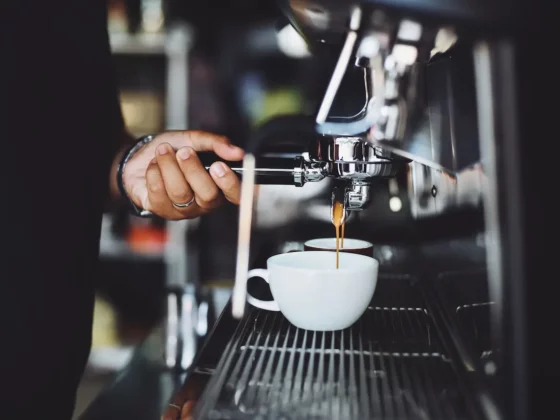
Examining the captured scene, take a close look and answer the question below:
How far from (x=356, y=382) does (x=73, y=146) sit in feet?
1.97

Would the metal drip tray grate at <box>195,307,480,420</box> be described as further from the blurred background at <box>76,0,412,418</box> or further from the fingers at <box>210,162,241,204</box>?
the blurred background at <box>76,0,412,418</box>

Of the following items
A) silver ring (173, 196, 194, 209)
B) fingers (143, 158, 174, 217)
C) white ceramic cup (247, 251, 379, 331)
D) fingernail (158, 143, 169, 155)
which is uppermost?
fingernail (158, 143, 169, 155)

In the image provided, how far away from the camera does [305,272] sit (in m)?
0.58

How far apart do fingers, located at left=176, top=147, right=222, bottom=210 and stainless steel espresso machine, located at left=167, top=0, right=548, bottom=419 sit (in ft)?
0.43

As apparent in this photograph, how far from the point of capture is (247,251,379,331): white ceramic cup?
0.58 metres

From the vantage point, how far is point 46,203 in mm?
798

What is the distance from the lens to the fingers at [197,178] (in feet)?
2.51

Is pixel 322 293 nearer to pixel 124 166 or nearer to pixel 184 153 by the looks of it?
pixel 184 153

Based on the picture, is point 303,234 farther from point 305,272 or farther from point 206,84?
point 206,84

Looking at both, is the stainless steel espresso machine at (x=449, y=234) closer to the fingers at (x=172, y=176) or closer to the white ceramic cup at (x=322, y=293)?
the white ceramic cup at (x=322, y=293)

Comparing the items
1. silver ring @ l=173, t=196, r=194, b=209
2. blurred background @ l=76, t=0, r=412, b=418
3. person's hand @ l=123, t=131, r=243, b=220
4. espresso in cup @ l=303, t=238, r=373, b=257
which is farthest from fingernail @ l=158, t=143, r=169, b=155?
blurred background @ l=76, t=0, r=412, b=418

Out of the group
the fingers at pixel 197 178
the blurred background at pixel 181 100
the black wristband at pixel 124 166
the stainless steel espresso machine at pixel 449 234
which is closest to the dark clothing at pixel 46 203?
the black wristband at pixel 124 166

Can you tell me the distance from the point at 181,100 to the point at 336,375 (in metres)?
1.67

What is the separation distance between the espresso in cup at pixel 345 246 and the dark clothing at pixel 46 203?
1.18 ft
